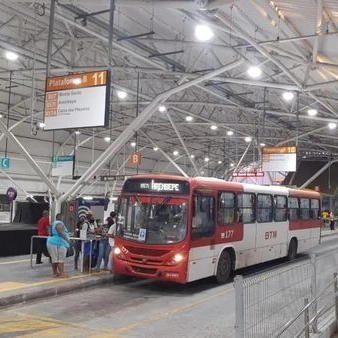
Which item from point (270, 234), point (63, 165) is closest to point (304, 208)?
point (270, 234)

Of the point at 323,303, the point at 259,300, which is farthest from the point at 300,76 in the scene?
Result: the point at 259,300

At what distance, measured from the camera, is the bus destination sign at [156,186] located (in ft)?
43.3

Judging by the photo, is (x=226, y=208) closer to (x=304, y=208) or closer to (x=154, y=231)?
(x=154, y=231)

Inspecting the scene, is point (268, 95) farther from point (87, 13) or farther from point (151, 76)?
point (87, 13)

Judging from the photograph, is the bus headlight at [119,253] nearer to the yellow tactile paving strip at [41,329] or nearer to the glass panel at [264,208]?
the yellow tactile paving strip at [41,329]

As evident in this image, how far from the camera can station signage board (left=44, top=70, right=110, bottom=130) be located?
1218 cm

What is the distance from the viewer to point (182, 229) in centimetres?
1286

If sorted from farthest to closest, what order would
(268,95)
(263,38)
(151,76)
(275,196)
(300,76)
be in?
(268,95) → (151,76) → (300,76) → (275,196) → (263,38)

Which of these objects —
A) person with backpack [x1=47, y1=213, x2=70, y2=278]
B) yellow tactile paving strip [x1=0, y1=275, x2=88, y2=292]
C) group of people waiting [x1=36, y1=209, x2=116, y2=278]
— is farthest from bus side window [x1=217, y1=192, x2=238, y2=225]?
yellow tactile paving strip [x1=0, y1=275, x2=88, y2=292]

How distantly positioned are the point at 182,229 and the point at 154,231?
2.39 feet

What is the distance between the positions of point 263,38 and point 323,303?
1052cm

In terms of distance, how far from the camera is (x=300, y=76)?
22.2 m

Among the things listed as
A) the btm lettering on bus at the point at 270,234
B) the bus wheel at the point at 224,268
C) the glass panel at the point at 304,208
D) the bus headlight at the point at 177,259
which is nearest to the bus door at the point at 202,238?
the bus headlight at the point at 177,259

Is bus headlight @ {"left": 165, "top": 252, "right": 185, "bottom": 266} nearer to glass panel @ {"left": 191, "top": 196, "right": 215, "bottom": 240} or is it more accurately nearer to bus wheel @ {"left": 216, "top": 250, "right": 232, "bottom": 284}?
glass panel @ {"left": 191, "top": 196, "right": 215, "bottom": 240}
